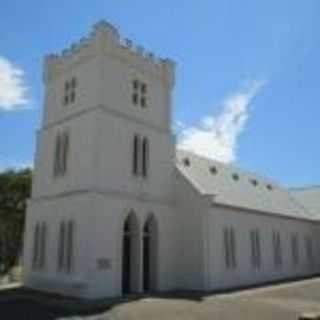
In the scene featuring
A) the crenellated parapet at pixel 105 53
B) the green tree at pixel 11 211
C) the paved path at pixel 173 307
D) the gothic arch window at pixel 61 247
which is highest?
the crenellated parapet at pixel 105 53

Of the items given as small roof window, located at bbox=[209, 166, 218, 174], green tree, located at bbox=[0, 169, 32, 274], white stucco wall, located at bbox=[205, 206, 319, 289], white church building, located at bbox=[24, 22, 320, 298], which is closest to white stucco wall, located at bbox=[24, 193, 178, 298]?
white church building, located at bbox=[24, 22, 320, 298]

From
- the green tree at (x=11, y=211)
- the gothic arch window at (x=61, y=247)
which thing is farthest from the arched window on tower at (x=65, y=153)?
the green tree at (x=11, y=211)

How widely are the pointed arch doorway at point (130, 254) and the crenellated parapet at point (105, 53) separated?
9.13 metres

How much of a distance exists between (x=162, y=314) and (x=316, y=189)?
33209 millimetres

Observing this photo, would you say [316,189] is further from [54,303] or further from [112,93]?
[54,303]

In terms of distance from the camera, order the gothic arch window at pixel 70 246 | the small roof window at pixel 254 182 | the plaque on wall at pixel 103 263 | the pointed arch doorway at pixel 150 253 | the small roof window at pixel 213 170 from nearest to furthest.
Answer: the plaque on wall at pixel 103 263 < the gothic arch window at pixel 70 246 < the pointed arch doorway at pixel 150 253 < the small roof window at pixel 213 170 < the small roof window at pixel 254 182

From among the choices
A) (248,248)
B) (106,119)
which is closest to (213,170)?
(248,248)

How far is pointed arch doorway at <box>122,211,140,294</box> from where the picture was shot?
72.7 ft

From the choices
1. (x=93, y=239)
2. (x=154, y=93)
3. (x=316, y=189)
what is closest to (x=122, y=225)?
(x=93, y=239)

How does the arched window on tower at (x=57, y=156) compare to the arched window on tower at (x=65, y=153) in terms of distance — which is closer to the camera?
the arched window on tower at (x=65, y=153)

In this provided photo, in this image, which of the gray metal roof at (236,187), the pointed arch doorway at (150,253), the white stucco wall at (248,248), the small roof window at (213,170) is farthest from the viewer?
the small roof window at (213,170)

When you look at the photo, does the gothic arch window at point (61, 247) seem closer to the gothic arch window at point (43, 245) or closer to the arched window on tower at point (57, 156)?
the gothic arch window at point (43, 245)

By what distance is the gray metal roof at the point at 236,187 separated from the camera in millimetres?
27094

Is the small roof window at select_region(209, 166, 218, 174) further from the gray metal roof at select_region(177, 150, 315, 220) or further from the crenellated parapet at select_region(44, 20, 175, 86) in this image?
the crenellated parapet at select_region(44, 20, 175, 86)
